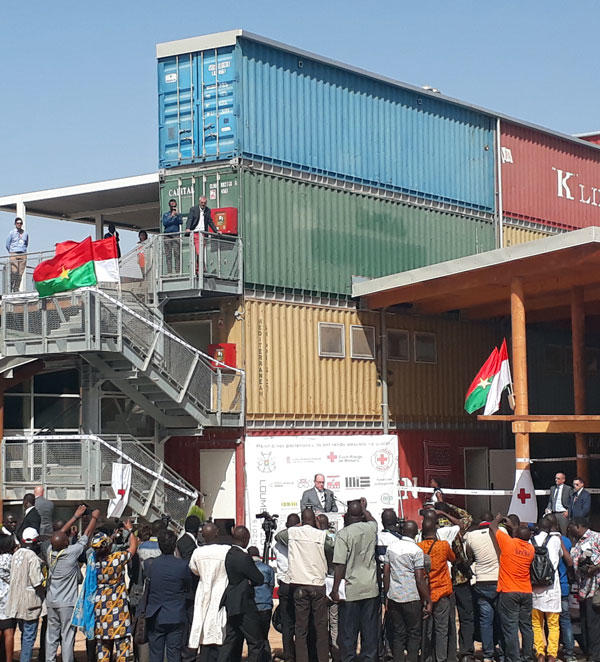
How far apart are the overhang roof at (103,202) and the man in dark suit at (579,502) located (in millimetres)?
12418

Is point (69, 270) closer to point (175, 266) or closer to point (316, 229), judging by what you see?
point (175, 266)

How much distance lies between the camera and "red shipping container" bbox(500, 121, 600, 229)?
36438mm

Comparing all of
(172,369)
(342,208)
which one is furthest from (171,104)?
(172,369)

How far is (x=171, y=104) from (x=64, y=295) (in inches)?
270

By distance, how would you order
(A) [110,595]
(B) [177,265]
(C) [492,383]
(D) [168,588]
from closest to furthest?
(D) [168,588] < (A) [110,595] < (B) [177,265] < (C) [492,383]

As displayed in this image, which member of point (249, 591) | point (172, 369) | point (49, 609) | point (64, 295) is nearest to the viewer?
point (249, 591)

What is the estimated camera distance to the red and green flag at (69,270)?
930 inches

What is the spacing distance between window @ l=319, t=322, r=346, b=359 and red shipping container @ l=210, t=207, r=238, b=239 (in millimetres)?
3650

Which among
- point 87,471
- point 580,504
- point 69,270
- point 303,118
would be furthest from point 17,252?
point 580,504

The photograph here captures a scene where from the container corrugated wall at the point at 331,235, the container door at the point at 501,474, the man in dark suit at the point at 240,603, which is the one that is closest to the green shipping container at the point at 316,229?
the container corrugated wall at the point at 331,235

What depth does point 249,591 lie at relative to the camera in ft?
47.5

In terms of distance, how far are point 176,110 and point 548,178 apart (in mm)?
14490

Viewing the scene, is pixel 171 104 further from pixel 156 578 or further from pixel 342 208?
pixel 156 578

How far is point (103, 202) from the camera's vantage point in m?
31.2
